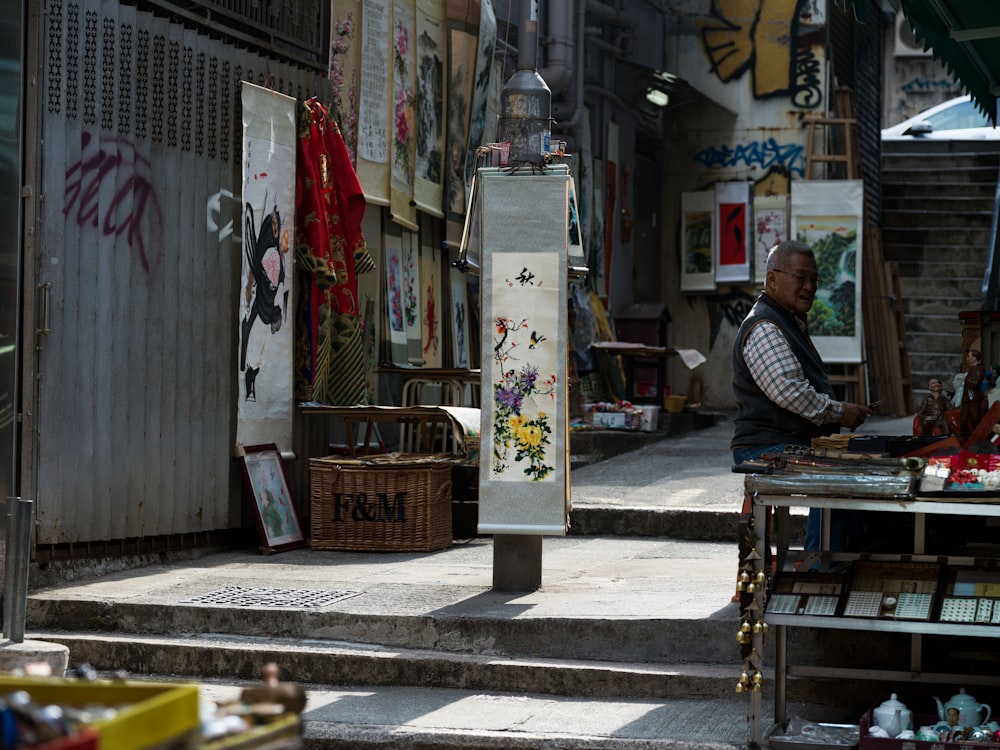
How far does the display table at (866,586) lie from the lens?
18.4 feet

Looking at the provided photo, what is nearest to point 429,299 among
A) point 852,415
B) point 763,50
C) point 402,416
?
point 402,416

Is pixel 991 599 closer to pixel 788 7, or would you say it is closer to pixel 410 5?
pixel 410 5

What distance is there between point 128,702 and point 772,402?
14.8ft

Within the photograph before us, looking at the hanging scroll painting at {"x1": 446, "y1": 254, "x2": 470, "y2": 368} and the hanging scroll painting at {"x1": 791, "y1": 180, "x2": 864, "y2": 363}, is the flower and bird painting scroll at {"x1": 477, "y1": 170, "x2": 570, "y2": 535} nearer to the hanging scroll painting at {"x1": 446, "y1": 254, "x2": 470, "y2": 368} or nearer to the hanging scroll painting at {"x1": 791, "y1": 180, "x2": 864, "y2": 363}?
the hanging scroll painting at {"x1": 446, "y1": 254, "x2": 470, "y2": 368}

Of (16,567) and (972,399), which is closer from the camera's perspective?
(16,567)

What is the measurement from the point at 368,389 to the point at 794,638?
5.15 meters

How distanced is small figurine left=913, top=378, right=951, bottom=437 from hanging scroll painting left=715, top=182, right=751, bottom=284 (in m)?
12.4

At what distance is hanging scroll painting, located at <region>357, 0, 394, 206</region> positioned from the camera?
11.0 meters

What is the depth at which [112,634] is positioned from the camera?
7504 mm

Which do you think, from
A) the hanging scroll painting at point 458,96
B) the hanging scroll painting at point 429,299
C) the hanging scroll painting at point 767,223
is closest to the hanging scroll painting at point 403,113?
the hanging scroll painting at point 429,299

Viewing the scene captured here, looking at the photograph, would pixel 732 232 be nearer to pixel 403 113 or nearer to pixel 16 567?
pixel 403 113

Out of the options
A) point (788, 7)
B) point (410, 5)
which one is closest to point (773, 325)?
point (410, 5)

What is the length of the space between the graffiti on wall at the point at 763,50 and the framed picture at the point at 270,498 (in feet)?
37.4

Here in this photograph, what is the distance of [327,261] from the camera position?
396 inches
